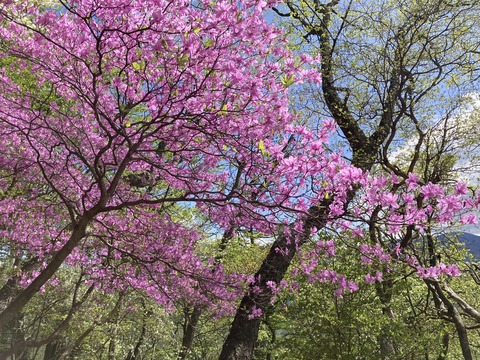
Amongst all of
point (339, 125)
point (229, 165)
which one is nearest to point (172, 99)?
point (229, 165)

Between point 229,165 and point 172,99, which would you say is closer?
point 172,99

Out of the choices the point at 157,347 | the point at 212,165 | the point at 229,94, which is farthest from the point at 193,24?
the point at 157,347

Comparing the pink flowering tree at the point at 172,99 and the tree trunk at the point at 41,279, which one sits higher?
the pink flowering tree at the point at 172,99

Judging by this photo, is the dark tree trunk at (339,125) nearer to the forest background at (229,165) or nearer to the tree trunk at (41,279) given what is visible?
the forest background at (229,165)

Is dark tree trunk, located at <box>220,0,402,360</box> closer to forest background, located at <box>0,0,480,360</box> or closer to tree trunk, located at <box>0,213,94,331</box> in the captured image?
forest background, located at <box>0,0,480,360</box>

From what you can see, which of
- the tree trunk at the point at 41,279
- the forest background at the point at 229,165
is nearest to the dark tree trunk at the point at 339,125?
the forest background at the point at 229,165

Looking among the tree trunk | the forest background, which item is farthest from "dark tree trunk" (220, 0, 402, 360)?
the tree trunk

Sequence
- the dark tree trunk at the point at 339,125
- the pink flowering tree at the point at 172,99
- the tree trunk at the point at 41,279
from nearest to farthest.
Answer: the pink flowering tree at the point at 172,99, the tree trunk at the point at 41,279, the dark tree trunk at the point at 339,125

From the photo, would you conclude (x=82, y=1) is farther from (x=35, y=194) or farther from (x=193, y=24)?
(x=35, y=194)

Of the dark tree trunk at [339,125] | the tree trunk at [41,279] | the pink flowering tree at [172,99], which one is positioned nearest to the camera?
the pink flowering tree at [172,99]

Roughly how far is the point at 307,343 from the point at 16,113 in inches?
275

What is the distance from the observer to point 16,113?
18.8ft

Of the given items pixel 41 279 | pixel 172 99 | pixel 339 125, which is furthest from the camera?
pixel 339 125

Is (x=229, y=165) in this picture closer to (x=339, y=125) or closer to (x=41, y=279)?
(x=41, y=279)
